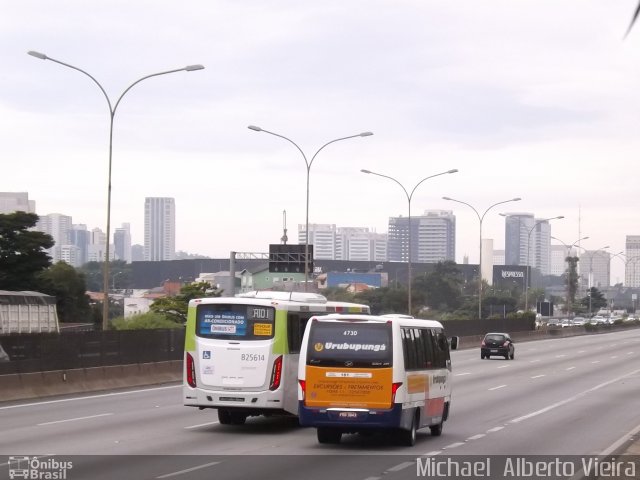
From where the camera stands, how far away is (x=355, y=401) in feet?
59.5

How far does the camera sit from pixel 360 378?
18.2 m

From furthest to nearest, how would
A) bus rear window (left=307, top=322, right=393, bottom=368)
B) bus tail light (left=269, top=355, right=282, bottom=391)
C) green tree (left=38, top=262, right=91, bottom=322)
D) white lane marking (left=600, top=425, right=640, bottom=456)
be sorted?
green tree (left=38, top=262, right=91, bottom=322) < bus tail light (left=269, top=355, right=282, bottom=391) < bus rear window (left=307, top=322, right=393, bottom=368) < white lane marking (left=600, top=425, right=640, bottom=456)

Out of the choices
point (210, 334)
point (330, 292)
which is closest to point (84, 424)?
point (210, 334)

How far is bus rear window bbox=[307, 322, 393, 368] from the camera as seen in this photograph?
18.4 meters

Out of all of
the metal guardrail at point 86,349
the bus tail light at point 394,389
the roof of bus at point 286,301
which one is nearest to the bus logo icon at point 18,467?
the bus tail light at point 394,389

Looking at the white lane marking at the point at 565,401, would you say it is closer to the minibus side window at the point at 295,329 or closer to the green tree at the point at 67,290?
the minibus side window at the point at 295,329

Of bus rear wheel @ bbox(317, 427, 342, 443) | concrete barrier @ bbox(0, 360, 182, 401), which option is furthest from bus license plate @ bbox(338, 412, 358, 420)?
concrete barrier @ bbox(0, 360, 182, 401)

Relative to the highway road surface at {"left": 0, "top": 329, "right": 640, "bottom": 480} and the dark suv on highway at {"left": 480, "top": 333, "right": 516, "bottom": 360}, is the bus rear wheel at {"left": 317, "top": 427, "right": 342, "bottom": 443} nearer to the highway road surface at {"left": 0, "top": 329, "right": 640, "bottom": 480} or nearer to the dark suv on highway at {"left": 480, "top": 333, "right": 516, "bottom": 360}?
the highway road surface at {"left": 0, "top": 329, "right": 640, "bottom": 480}

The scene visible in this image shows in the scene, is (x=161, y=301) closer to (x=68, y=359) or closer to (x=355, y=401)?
(x=68, y=359)

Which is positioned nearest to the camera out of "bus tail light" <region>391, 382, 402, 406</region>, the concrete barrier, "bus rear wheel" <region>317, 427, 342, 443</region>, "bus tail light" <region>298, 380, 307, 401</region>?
"bus tail light" <region>391, 382, 402, 406</region>

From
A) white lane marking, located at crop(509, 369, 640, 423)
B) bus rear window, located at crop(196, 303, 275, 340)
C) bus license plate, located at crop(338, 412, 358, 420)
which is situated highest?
bus rear window, located at crop(196, 303, 275, 340)

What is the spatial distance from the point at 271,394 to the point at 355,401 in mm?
2678

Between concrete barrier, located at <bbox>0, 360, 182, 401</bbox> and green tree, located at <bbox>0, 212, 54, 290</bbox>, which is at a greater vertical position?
green tree, located at <bbox>0, 212, 54, 290</bbox>

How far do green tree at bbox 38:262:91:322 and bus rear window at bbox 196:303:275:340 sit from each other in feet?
186
